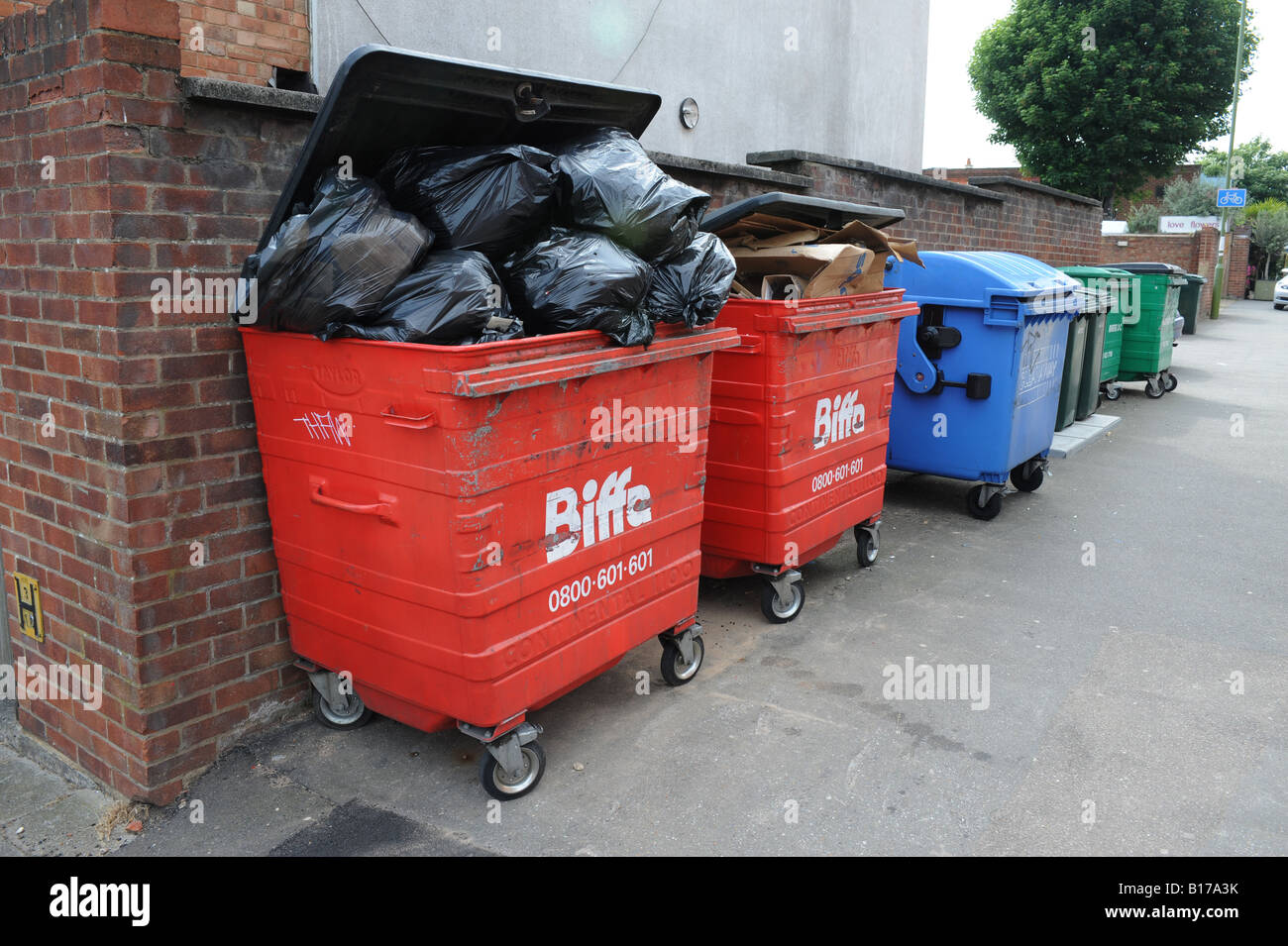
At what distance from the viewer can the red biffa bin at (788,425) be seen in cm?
440

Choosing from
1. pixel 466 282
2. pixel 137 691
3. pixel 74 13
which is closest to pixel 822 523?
pixel 466 282

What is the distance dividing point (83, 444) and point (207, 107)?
113 centimetres

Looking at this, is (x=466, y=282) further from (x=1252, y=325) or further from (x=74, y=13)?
(x=1252, y=325)

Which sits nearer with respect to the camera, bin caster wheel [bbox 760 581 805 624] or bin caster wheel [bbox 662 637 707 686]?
bin caster wheel [bbox 662 637 707 686]

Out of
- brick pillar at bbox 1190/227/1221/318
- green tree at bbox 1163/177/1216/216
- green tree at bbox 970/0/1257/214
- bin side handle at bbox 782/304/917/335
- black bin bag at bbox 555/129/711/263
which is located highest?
green tree at bbox 970/0/1257/214

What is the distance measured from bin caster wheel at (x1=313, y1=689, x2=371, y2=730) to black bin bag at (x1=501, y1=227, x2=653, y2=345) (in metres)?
1.53

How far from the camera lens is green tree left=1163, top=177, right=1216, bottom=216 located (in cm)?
3766

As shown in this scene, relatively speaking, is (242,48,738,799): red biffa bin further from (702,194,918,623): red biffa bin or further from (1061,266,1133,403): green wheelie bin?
(1061,266,1133,403): green wheelie bin

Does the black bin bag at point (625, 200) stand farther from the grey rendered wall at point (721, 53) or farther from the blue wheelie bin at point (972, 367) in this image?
the blue wheelie bin at point (972, 367)

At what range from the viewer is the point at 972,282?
6285mm

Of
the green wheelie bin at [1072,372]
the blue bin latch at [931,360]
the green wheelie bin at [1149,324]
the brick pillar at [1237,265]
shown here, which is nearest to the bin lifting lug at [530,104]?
the blue bin latch at [931,360]

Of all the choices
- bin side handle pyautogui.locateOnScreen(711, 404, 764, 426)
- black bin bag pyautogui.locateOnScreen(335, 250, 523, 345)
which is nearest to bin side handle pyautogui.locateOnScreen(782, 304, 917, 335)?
bin side handle pyautogui.locateOnScreen(711, 404, 764, 426)

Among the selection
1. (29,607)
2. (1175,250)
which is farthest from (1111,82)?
(29,607)

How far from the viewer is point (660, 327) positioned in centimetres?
362
